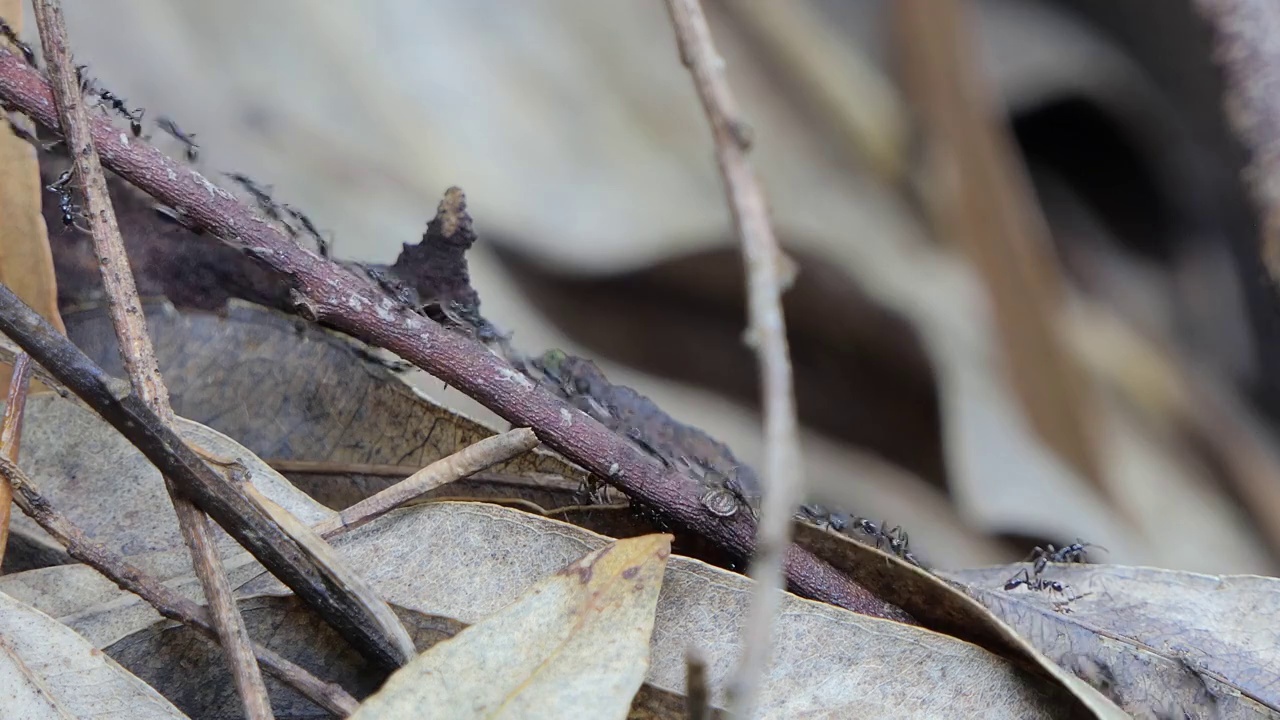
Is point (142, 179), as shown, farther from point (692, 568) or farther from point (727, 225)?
point (727, 225)

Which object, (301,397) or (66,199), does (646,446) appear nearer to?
(301,397)

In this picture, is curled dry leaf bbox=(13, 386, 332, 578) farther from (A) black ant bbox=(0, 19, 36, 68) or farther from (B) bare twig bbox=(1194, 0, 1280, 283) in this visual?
(B) bare twig bbox=(1194, 0, 1280, 283)

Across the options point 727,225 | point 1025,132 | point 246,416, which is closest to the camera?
point 246,416

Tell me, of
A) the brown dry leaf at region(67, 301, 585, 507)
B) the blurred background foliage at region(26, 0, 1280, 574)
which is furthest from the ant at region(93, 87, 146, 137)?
the blurred background foliage at region(26, 0, 1280, 574)

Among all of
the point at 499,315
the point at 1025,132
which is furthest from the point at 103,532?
the point at 1025,132

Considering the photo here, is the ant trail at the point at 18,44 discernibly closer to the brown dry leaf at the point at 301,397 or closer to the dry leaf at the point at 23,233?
the dry leaf at the point at 23,233

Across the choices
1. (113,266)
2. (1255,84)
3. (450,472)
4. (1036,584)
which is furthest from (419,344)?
(1255,84)

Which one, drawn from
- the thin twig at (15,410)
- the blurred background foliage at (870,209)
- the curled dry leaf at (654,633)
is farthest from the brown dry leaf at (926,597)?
the blurred background foliage at (870,209)
